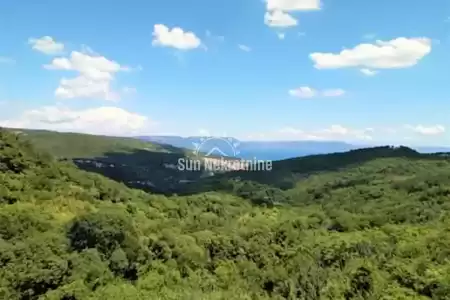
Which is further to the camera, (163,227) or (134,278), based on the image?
(163,227)

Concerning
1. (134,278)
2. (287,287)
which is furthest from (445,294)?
(134,278)

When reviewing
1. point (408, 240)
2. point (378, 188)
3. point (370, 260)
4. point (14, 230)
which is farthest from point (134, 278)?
point (378, 188)

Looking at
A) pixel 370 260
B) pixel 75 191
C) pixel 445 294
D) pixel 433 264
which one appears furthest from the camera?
pixel 75 191

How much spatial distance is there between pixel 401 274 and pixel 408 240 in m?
22.6

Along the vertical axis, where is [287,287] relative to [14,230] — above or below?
below

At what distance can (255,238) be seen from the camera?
7469 cm

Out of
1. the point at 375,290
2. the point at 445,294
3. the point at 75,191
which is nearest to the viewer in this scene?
the point at 445,294

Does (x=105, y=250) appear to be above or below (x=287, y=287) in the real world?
above

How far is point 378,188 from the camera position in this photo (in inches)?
6806

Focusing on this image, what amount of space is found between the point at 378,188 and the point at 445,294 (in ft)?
443

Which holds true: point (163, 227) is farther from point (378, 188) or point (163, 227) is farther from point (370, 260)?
point (378, 188)

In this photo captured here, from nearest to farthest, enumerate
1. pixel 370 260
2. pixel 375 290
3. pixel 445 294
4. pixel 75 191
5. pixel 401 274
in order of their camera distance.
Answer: pixel 445 294, pixel 375 290, pixel 401 274, pixel 370 260, pixel 75 191

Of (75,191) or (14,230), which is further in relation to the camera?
(75,191)

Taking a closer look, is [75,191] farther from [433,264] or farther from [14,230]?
[433,264]
